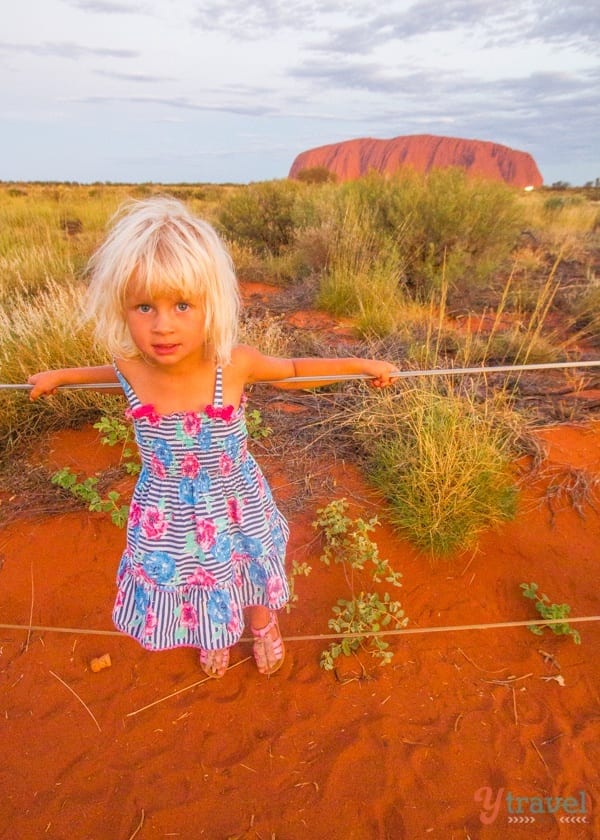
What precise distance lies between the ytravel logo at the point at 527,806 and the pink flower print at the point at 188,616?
1079 mm

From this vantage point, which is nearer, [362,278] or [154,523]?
[154,523]

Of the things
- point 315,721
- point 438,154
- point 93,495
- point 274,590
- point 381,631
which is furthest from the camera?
point 438,154

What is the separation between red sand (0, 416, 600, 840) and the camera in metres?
1.60

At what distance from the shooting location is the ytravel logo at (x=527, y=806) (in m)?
1.58

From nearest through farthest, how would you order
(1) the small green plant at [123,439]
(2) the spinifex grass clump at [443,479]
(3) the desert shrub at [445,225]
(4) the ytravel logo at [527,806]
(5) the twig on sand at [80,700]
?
(4) the ytravel logo at [527,806], (5) the twig on sand at [80,700], (2) the spinifex grass clump at [443,479], (1) the small green plant at [123,439], (3) the desert shrub at [445,225]

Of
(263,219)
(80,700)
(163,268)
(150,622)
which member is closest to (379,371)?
(163,268)

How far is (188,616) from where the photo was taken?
5.50 feet

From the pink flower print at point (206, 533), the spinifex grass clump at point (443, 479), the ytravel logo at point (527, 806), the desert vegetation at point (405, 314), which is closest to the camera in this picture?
the pink flower print at point (206, 533)

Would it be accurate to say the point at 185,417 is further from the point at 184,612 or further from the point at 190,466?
the point at 184,612

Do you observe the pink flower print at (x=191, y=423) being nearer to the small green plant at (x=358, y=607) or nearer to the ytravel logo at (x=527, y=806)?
the small green plant at (x=358, y=607)

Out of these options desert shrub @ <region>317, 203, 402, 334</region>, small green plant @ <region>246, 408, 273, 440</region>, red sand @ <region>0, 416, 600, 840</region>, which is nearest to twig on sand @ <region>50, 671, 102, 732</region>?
red sand @ <region>0, 416, 600, 840</region>

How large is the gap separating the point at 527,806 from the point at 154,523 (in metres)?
1.50

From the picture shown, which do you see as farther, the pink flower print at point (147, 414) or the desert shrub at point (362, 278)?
the desert shrub at point (362, 278)

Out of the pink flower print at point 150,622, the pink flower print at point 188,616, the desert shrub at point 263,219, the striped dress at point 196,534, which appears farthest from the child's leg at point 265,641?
the desert shrub at point 263,219
